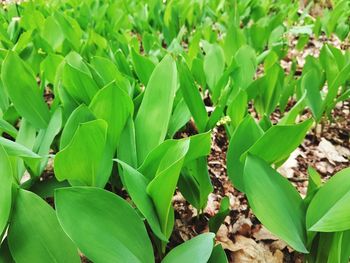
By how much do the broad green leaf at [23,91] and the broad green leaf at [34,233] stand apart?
48 centimetres

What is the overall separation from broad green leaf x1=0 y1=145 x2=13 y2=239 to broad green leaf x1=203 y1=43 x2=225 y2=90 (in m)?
1.11

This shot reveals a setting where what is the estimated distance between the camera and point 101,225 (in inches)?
30.0

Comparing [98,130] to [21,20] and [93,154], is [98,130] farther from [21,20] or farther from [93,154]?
[21,20]

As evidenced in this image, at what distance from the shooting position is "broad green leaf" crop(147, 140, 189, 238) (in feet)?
2.57

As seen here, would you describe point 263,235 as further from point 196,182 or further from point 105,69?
point 105,69

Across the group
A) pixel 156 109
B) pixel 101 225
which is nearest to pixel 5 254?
pixel 101 225

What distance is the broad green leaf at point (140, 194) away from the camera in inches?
32.2

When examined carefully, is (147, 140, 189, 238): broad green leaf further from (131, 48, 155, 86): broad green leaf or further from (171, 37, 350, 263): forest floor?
(131, 48, 155, 86): broad green leaf

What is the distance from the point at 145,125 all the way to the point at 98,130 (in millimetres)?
245

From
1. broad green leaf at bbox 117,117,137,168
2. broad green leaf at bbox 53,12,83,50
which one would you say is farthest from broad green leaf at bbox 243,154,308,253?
broad green leaf at bbox 53,12,83,50

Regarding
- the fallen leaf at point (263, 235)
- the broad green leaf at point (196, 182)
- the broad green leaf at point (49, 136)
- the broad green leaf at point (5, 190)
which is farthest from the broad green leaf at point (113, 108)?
the fallen leaf at point (263, 235)

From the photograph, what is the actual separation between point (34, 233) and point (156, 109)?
0.46 m

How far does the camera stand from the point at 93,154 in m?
0.89

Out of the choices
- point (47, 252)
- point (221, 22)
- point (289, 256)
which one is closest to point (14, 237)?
point (47, 252)
